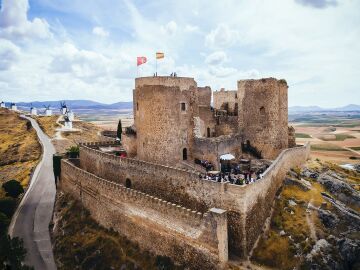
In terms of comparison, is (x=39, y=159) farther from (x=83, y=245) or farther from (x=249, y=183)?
(x=249, y=183)

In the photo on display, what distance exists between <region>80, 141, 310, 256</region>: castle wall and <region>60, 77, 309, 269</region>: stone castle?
0.07 m

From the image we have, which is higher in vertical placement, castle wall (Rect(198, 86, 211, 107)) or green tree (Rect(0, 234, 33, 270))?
castle wall (Rect(198, 86, 211, 107))

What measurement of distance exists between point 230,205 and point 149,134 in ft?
45.5

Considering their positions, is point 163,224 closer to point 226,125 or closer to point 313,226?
point 313,226

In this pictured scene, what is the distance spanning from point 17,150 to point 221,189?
178 feet

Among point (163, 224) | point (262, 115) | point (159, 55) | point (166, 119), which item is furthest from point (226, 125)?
Answer: point (163, 224)

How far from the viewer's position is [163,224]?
27.9 m

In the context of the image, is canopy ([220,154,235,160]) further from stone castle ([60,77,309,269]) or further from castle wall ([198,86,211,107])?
castle wall ([198,86,211,107])

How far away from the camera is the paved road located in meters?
35.7

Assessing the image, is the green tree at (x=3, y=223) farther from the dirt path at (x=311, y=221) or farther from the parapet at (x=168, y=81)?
the dirt path at (x=311, y=221)

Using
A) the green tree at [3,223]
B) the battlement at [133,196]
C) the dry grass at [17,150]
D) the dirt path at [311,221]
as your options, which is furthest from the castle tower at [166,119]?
the dry grass at [17,150]

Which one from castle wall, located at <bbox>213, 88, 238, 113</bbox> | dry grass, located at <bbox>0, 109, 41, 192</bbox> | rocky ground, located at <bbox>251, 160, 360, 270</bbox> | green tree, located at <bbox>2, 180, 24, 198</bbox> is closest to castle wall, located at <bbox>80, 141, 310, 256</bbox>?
rocky ground, located at <bbox>251, 160, 360, 270</bbox>

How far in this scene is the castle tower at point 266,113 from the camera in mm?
Answer: 38656

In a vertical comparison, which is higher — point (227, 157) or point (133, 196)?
point (227, 157)
